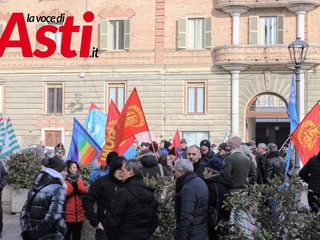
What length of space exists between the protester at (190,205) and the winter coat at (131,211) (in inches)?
16.2

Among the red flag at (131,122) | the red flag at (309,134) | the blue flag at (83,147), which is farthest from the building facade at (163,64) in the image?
the red flag at (131,122)

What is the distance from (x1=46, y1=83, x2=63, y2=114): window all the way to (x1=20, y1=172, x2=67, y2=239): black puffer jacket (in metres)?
29.8

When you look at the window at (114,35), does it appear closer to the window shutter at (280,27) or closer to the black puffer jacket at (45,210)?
the window shutter at (280,27)

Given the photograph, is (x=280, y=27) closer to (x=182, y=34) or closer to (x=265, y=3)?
(x=265, y=3)

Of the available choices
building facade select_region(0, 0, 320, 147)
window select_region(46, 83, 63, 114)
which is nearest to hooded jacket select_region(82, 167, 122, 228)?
building facade select_region(0, 0, 320, 147)

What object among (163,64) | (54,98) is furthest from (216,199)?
(54,98)

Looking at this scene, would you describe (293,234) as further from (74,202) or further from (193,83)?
(193,83)

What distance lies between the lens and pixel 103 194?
29.1 ft

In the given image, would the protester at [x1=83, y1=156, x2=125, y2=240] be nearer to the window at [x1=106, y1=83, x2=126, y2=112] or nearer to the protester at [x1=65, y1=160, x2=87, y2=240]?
the protester at [x1=65, y1=160, x2=87, y2=240]

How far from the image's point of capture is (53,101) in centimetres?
3738

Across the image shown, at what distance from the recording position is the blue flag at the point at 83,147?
1423cm

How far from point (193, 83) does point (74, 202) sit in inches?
1043

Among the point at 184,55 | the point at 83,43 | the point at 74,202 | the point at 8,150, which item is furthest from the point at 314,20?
the point at 74,202

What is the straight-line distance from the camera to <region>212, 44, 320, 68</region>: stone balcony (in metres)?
34.3
